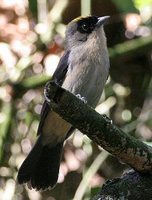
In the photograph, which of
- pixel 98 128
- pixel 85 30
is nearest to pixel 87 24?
pixel 85 30

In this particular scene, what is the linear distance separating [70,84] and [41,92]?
1.07 metres

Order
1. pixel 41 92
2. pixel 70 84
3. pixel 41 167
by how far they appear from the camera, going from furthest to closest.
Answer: pixel 41 92
pixel 41 167
pixel 70 84

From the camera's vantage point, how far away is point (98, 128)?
5.67 feet

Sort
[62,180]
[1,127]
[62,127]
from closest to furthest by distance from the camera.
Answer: [62,127] < [1,127] < [62,180]

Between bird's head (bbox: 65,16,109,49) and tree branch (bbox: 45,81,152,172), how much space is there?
186 cm

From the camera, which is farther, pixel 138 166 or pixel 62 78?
pixel 62 78

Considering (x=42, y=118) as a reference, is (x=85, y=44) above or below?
above

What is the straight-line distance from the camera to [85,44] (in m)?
3.58

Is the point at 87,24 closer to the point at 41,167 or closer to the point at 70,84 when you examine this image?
the point at 70,84

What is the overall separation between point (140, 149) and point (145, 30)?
9.06 feet

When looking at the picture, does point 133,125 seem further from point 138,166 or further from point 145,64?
point 138,166

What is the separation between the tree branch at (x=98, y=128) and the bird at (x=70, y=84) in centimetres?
130

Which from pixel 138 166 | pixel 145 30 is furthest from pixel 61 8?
pixel 138 166

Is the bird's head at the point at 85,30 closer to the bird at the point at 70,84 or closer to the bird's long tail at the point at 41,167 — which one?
the bird at the point at 70,84
